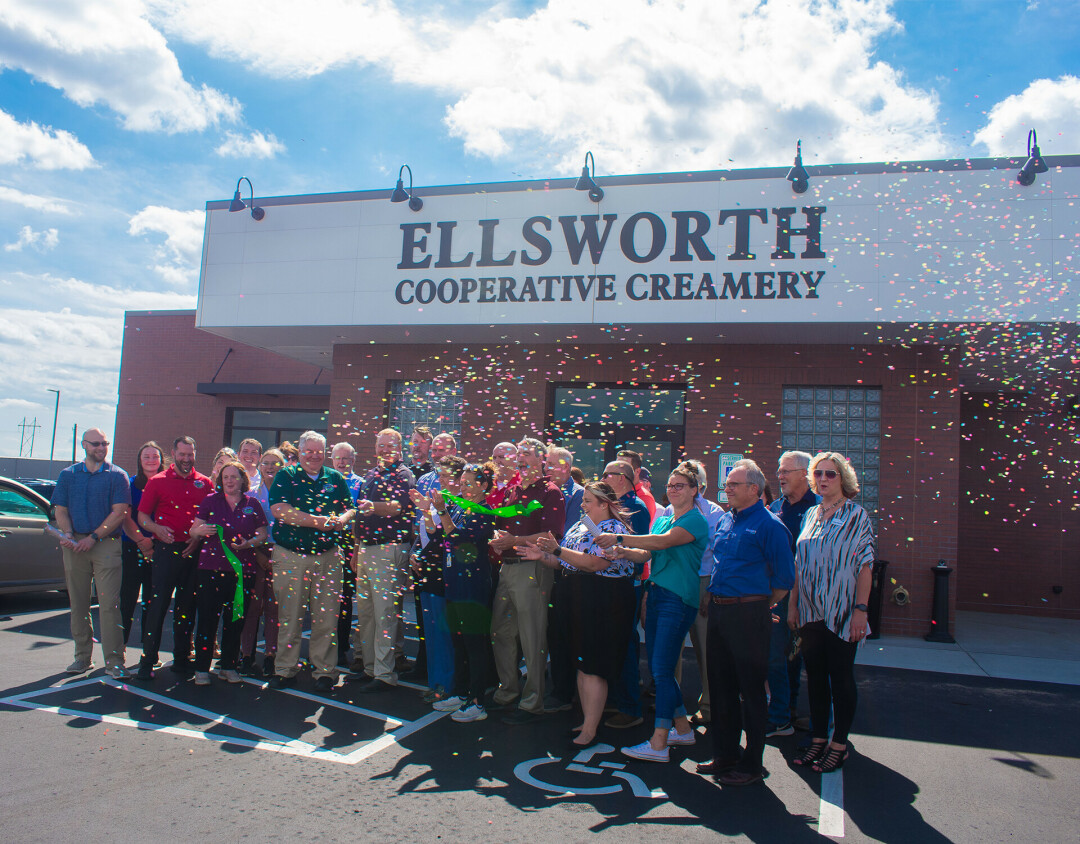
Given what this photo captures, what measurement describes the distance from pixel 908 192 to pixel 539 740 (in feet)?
24.2

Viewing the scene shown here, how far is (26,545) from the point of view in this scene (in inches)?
346

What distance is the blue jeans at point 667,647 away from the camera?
177 inches

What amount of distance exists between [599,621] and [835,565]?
4.80 feet

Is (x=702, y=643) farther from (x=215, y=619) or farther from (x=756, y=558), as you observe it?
(x=215, y=619)

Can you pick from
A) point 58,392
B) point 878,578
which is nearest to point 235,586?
point 878,578

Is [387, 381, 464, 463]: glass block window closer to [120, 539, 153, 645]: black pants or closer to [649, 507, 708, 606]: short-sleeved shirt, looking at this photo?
[120, 539, 153, 645]: black pants

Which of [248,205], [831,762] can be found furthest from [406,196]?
[831,762]

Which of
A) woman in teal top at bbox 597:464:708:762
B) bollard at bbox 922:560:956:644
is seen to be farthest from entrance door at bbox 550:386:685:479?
woman in teal top at bbox 597:464:708:762

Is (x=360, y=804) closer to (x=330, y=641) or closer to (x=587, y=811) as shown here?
(x=587, y=811)

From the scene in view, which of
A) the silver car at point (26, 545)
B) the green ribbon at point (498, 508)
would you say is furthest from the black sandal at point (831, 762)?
the silver car at point (26, 545)

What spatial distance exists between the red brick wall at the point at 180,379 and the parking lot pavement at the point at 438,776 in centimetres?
1200

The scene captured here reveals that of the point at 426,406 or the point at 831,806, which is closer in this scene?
the point at 831,806

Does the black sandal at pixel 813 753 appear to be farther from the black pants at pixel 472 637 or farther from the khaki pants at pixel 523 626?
the black pants at pixel 472 637

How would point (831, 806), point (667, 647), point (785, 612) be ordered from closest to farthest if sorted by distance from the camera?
1. point (831, 806)
2. point (667, 647)
3. point (785, 612)
